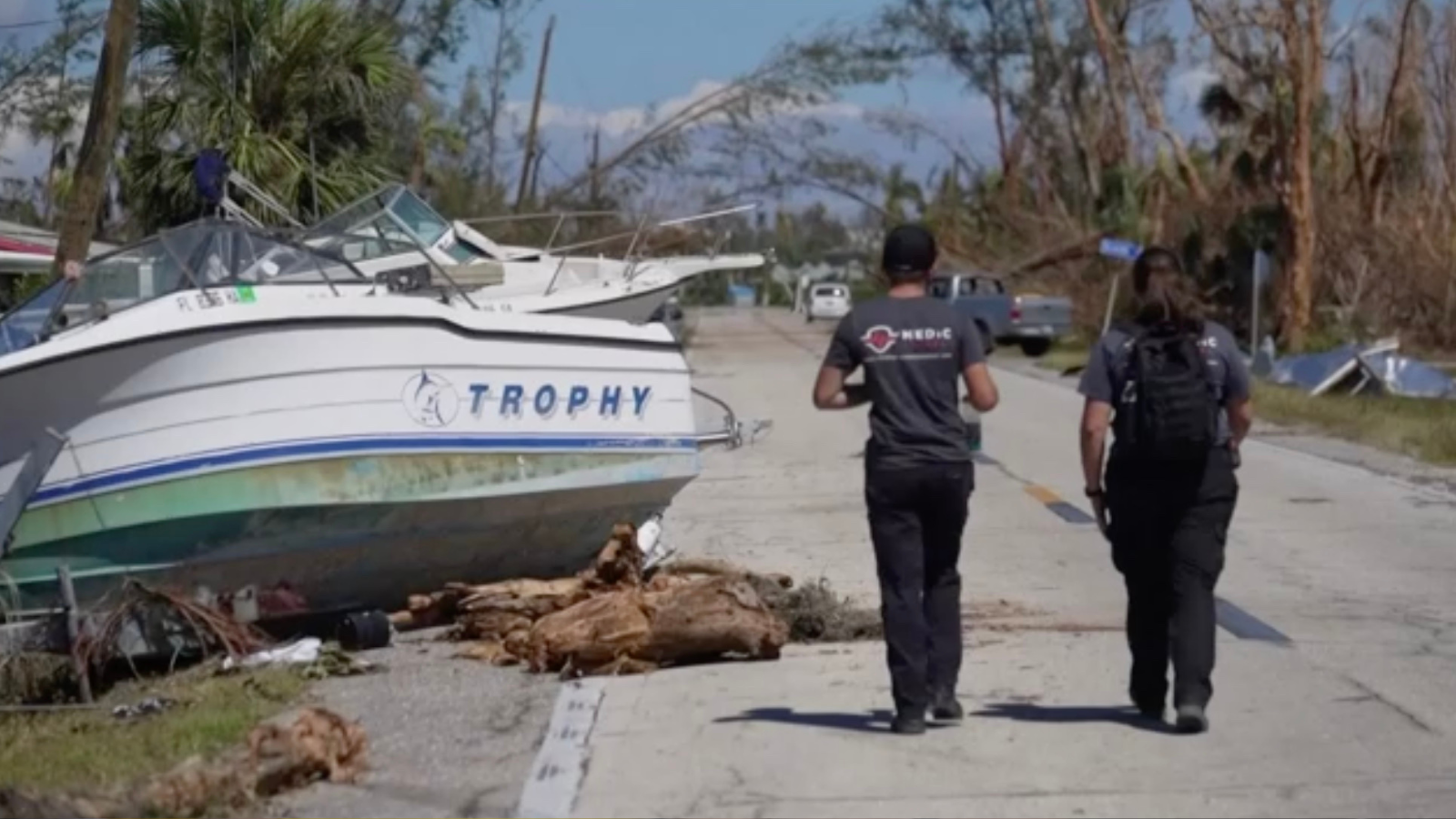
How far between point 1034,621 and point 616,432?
242 centimetres

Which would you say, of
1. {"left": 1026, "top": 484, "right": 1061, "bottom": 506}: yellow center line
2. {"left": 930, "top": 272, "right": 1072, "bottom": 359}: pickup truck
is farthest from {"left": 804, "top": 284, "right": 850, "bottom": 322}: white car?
Result: {"left": 1026, "top": 484, "right": 1061, "bottom": 506}: yellow center line

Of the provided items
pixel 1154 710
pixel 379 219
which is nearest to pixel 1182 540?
pixel 1154 710

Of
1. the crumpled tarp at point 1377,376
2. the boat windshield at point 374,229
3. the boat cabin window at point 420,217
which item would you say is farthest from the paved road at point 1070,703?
the crumpled tarp at point 1377,376

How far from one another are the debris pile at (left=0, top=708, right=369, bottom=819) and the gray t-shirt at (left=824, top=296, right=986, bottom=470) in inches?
87.6

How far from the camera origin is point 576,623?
11164mm

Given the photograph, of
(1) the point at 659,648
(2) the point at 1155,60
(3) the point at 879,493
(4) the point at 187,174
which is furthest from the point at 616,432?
(2) the point at 1155,60

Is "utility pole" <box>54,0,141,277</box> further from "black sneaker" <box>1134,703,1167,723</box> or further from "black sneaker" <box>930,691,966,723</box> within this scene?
"black sneaker" <box>1134,703,1167,723</box>

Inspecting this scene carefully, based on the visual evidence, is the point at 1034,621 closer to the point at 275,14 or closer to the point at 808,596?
the point at 808,596

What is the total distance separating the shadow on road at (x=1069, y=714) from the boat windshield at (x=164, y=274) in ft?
14.4

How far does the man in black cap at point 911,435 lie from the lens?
9.02 m

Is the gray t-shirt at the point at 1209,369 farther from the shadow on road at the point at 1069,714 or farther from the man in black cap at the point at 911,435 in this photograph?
the shadow on road at the point at 1069,714

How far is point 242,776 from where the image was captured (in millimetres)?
8406

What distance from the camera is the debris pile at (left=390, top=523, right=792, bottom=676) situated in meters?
10.9

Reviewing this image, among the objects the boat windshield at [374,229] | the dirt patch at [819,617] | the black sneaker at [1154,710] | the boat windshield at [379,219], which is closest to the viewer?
the black sneaker at [1154,710]
